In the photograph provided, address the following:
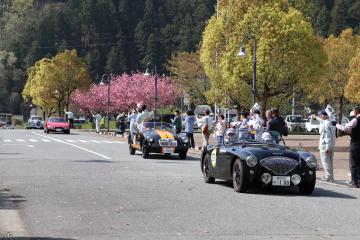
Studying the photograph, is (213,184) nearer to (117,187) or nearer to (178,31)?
(117,187)

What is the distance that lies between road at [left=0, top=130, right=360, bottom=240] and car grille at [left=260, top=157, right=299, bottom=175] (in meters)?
0.49

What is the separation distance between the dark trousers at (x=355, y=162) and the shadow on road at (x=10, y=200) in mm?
7397

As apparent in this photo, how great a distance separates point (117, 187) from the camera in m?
15.4

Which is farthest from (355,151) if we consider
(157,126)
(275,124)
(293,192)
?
(157,126)

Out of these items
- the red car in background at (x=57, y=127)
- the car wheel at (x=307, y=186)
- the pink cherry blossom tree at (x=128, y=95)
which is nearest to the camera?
the car wheel at (x=307, y=186)

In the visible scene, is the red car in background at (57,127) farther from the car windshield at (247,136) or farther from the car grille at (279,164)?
the car grille at (279,164)

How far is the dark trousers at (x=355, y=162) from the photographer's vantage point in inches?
656

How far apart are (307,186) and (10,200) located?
558 cm

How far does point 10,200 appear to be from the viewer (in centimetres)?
1310

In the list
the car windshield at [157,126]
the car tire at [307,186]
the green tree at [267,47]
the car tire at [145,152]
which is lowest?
the car tire at [307,186]

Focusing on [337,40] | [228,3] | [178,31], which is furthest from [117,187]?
[178,31]

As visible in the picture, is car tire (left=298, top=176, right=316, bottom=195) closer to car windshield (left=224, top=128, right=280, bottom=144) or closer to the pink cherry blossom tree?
car windshield (left=224, top=128, right=280, bottom=144)

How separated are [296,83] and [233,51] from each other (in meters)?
4.11

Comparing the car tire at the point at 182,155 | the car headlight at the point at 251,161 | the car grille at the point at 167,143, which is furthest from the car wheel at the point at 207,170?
the car tire at the point at 182,155
